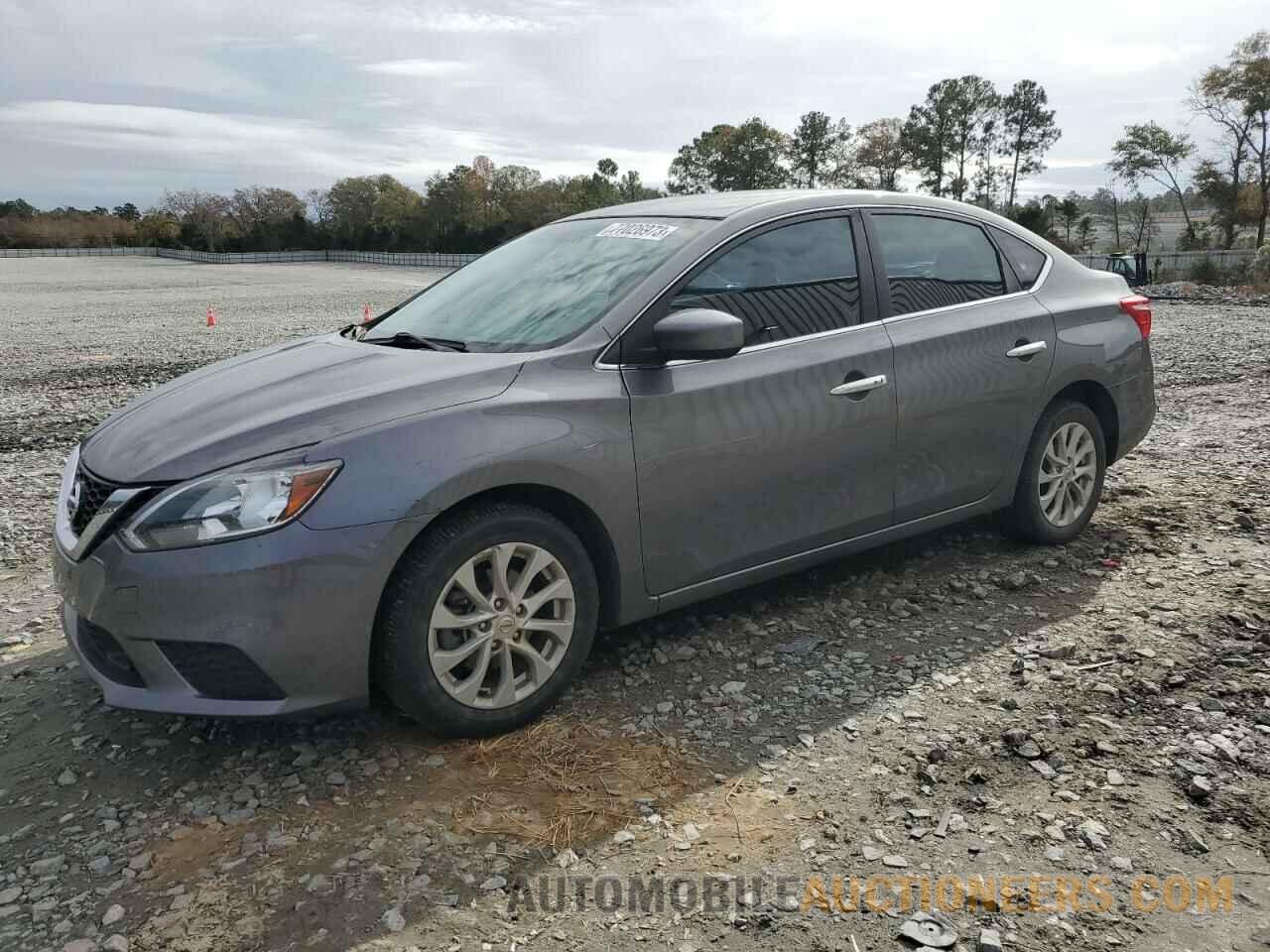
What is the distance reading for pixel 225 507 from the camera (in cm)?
307

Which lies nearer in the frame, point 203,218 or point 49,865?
point 49,865

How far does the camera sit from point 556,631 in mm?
3553

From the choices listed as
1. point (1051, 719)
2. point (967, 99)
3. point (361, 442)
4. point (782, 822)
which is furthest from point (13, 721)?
point (967, 99)

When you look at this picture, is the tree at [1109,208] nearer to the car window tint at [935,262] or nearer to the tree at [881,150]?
the tree at [881,150]

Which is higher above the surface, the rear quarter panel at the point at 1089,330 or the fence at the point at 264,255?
the fence at the point at 264,255

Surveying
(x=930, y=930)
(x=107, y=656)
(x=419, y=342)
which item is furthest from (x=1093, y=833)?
(x=107, y=656)

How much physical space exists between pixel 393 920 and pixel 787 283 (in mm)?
2723

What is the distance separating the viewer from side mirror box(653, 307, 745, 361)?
11.8 feet

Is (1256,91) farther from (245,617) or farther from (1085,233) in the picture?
(245,617)

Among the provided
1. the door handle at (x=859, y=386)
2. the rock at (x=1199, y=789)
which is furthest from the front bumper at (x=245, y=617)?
the rock at (x=1199, y=789)

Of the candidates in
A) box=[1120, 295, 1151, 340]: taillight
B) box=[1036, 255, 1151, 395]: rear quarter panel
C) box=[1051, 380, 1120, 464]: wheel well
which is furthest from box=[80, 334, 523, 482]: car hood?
box=[1120, 295, 1151, 340]: taillight

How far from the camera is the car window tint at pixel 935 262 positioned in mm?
4539

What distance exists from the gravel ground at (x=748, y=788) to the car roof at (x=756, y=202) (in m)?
1.71

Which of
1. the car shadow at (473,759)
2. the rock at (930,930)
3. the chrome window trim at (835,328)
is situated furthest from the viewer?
the chrome window trim at (835,328)
